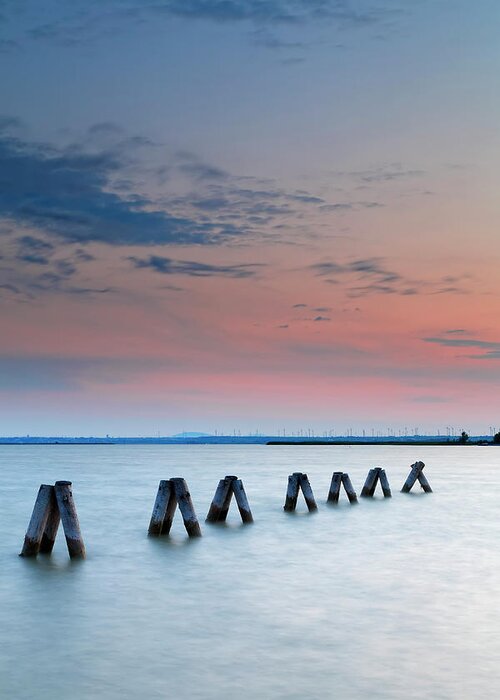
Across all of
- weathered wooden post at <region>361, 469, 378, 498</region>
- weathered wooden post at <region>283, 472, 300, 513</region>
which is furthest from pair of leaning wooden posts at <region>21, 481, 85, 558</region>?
weathered wooden post at <region>361, 469, 378, 498</region>

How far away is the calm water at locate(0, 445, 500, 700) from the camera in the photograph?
893cm

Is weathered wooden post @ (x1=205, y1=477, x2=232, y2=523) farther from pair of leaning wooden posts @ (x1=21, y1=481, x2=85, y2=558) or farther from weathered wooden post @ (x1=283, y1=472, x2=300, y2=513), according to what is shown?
pair of leaning wooden posts @ (x1=21, y1=481, x2=85, y2=558)

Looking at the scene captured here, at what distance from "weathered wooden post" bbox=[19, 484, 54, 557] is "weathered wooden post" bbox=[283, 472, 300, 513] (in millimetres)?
12181

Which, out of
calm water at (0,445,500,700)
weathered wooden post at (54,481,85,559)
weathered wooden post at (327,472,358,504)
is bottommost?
calm water at (0,445,500,700)

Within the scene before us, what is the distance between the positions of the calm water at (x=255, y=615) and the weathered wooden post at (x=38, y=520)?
14.5 inches

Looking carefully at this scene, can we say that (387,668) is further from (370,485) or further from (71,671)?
(370,485)

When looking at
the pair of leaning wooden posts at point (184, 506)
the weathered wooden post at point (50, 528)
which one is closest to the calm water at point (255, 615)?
the weathered wooden post at point (50, 528)

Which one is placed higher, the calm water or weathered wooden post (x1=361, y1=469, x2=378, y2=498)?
weathered wooden post (x1=361, y1=469, x2=378, y2=498)

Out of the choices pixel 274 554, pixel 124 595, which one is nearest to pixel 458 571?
pixel 274 554

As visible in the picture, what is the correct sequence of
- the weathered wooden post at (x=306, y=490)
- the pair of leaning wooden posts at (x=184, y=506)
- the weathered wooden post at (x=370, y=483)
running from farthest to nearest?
1. the weathered wooden post at (x=370, y=483)
2. the weathered wooden post at (x=306, y=490)
3. the pair of leaning wooden posts at (x=184, y=506)

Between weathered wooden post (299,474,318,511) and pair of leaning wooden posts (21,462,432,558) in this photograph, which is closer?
pair of leaning wooden posts (21,462,432,558)

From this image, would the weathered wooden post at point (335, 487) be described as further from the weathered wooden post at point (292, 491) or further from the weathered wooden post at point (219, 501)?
the weathered wooden post at point (219, 501)

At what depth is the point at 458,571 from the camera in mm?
17062

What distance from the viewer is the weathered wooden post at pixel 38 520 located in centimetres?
1598
